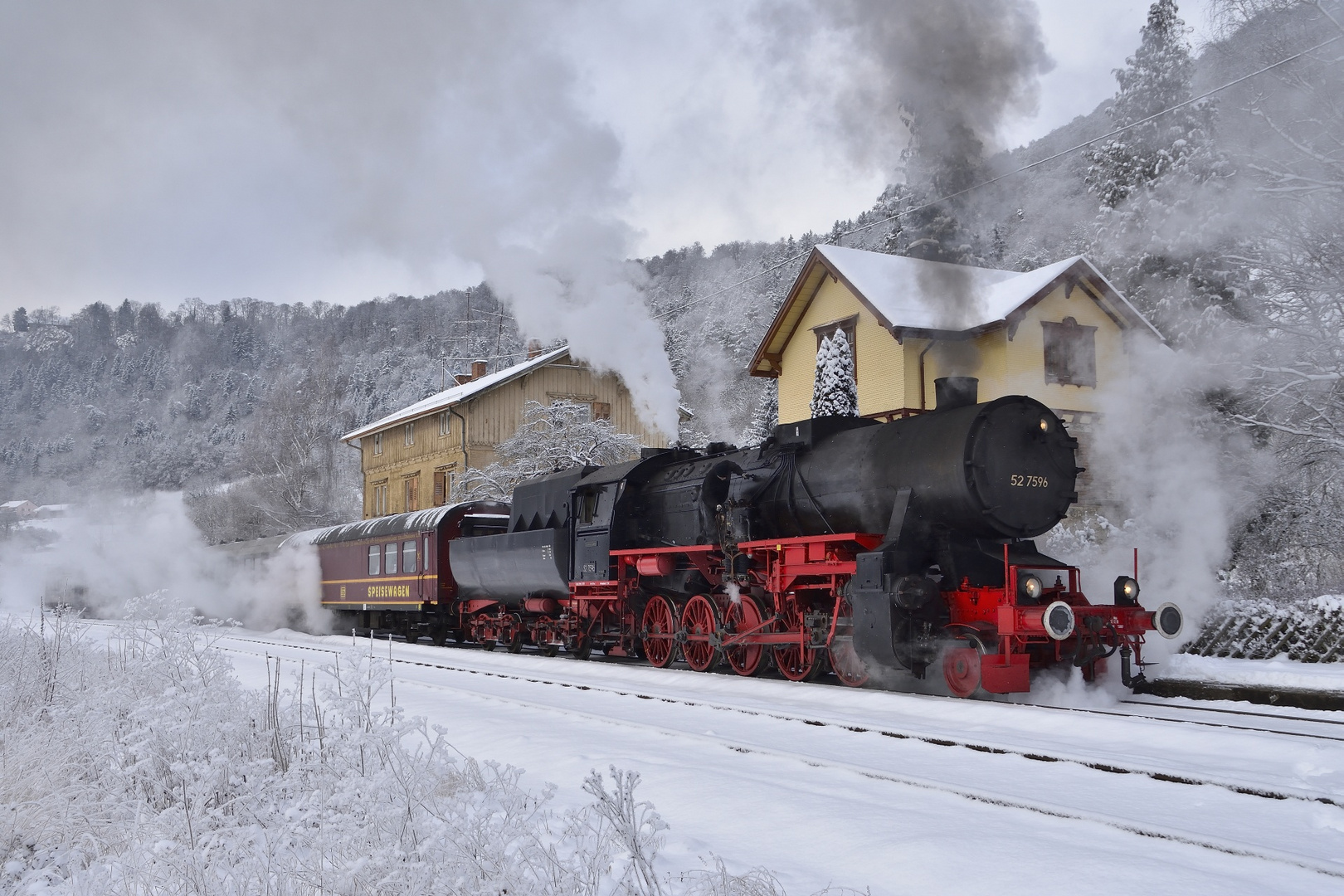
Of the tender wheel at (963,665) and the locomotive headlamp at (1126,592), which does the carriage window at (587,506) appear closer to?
the tender wheel at (963,665)

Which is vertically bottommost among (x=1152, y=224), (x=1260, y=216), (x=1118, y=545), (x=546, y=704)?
(x=546, y=704)

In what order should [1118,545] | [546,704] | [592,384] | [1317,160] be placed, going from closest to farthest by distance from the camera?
[546,704] → [1317,160] → [1118,545] → [592,384]

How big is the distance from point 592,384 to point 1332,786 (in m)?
30.6

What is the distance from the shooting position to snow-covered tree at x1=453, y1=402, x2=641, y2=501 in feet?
91.5

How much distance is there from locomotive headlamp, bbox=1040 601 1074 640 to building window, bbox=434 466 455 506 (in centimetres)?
2775

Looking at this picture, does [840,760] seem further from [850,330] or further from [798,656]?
[850,330]

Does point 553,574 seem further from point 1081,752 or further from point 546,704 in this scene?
point 1081,752

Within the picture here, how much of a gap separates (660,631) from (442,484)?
23193 millimetres

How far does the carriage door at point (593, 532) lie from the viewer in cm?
1408

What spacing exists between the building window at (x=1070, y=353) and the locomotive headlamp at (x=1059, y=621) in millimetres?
16760

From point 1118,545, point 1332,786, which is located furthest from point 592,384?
point 1332,786

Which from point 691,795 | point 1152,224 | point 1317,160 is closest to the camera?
point 691,795

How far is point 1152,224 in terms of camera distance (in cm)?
2173

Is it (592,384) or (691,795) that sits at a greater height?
(592,384)
